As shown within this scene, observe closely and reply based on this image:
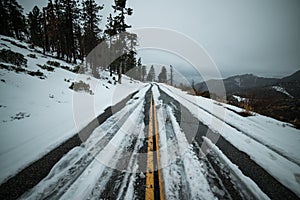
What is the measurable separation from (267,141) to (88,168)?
546cm

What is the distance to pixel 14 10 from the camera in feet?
117

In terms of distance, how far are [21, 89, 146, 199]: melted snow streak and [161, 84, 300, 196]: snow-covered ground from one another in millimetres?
3243

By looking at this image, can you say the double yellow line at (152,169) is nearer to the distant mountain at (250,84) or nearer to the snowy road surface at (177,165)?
the snowy road surface at (177,165)

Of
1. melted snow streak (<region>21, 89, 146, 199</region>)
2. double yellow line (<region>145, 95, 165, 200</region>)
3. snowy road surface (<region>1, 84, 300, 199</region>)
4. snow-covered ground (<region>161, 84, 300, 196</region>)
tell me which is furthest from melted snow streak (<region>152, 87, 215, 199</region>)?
snow-covered ground (<region>161, 84, 300, 196</region>)

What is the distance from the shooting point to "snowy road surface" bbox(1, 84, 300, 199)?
2.59 meters

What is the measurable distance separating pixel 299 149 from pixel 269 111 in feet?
16.3

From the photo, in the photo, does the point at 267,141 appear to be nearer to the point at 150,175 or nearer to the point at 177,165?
the point at 177,165

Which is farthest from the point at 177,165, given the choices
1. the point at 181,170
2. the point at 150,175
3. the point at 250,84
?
the point at 250,84

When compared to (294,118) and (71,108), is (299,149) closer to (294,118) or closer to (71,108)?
(294,118)

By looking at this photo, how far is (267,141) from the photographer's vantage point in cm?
462

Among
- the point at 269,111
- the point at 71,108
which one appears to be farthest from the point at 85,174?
the point at 269,111

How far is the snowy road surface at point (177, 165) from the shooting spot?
259cm

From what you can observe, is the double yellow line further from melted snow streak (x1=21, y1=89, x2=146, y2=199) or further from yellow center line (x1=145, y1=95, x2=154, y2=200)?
melted snow streak (x1=21, y1=89, x2=146, y2=199)

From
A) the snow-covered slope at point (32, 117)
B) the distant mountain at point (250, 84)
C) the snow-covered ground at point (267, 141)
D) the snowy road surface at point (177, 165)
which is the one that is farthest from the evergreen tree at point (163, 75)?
the snowy road surface at point (177, 165)
